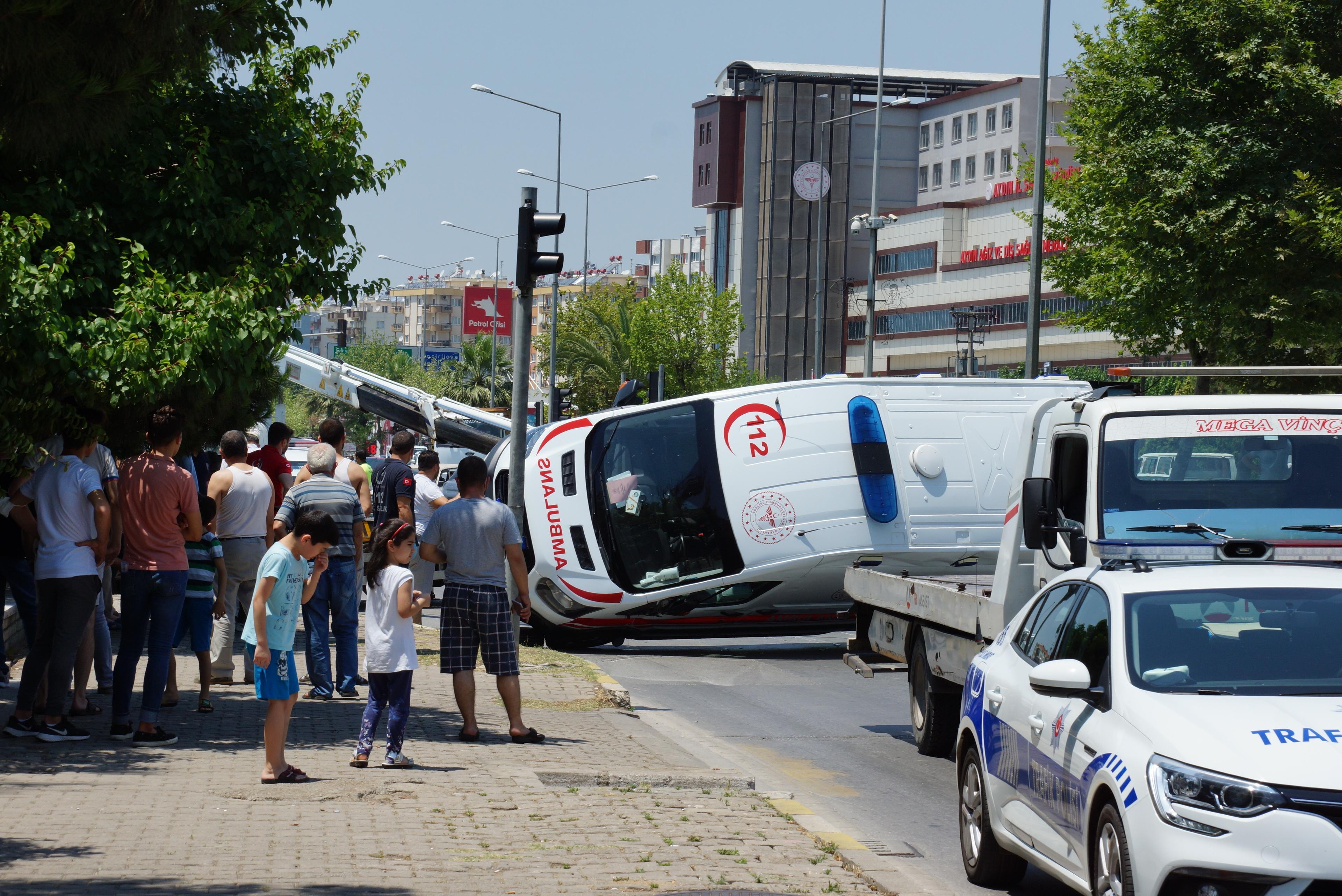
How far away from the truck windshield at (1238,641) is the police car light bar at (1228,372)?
3.09 m

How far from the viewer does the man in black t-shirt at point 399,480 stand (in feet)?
43.3

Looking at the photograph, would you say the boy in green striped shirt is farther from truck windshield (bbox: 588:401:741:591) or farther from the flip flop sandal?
truck windshield (bbox: 588:401:741:591)

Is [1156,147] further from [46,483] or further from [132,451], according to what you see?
[46,483]

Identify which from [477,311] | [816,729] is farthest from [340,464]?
[477,311]

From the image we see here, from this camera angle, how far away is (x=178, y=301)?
967 centimetres

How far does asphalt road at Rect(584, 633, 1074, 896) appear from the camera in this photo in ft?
27.3

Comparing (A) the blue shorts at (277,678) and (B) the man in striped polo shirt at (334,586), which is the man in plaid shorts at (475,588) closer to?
(B) the man in striped polo shirt at (334,586)

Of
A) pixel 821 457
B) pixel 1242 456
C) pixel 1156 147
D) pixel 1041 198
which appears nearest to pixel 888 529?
pixel 821 457

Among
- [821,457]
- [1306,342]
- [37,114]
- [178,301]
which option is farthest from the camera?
[1306,342]

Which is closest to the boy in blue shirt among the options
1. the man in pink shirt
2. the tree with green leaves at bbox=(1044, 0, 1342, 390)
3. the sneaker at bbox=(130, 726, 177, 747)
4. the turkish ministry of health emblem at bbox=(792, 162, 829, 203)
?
the sneaker at bbox=(130, 726, 177, 747)

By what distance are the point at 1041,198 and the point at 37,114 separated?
79.8 ft

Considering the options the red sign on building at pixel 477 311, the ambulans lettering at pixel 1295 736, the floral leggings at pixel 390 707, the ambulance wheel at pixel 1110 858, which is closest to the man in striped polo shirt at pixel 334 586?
the floral leggings at pixel 390 707

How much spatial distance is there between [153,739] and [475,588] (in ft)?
6.68

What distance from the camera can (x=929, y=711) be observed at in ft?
34.4
